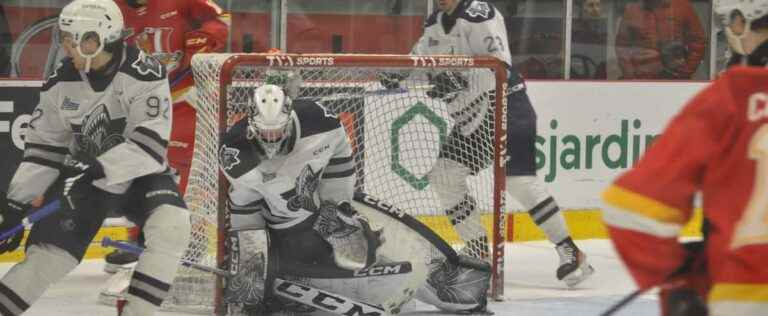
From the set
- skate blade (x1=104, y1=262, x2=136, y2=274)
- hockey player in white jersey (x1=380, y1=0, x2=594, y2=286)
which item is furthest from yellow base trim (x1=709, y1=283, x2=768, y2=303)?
skate blade (x1=104, y1=262, x2=136, y2=274)

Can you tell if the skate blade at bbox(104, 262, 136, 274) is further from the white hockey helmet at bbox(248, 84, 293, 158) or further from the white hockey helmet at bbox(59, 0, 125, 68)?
the white hockey helmet at bbox(59, 0, 125, 68)

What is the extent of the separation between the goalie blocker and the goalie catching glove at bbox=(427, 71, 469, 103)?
2.80 ft

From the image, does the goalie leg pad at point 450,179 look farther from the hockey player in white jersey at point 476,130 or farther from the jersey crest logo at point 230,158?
the jersey crest logo at point 230,158

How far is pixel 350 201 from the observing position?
4930 millimetres

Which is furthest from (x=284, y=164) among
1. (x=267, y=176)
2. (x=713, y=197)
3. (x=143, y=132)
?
(x=713, y=197)

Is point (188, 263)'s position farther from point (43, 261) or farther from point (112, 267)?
point (112, 267)

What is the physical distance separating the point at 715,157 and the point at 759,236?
0.43 feet

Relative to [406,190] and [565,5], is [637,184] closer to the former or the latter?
[406,190]

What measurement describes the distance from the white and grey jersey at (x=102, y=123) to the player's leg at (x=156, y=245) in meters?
0.06

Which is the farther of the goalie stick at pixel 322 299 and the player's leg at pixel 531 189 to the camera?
the player's leg at pixel 531 189

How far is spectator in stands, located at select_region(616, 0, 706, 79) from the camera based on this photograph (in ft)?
25.5

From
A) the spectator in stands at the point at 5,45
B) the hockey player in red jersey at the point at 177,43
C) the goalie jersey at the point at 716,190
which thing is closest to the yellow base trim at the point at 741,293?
the goalie jersey at the point at 716,190

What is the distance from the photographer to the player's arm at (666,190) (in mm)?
2213

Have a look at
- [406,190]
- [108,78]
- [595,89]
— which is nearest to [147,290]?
[108,78]
